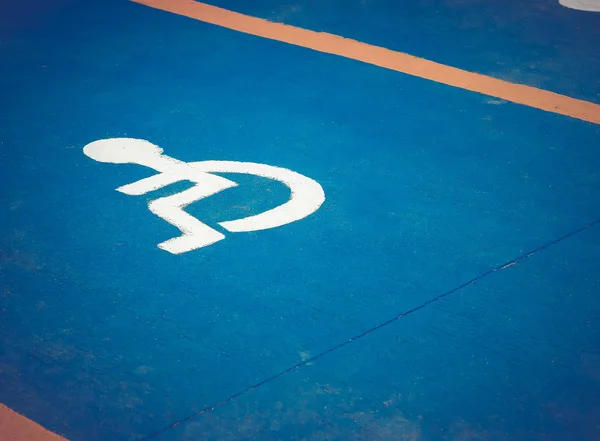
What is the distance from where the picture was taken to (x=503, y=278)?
12.8 feet

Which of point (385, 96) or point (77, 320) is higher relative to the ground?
point (385, 96)

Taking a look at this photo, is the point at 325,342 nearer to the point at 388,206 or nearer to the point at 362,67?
the point at 388,206

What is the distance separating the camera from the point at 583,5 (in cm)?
813

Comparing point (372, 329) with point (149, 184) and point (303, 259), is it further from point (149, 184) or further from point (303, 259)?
point (149, 184)

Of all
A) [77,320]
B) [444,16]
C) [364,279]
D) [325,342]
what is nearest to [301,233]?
[364,279]

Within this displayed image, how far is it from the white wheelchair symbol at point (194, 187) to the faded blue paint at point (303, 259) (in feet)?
0.26

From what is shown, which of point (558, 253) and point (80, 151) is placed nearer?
point (558, 253)

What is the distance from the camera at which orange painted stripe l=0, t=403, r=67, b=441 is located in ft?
9.88

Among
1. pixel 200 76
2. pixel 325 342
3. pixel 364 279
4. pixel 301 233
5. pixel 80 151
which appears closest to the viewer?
pixel 325 342

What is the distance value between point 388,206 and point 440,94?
72.2 inches

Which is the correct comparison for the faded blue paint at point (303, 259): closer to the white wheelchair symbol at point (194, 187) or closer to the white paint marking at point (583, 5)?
the white wheelchair symbol at point (194, 187)

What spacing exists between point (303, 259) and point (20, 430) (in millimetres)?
1663

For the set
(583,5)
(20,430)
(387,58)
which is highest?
(583,5)

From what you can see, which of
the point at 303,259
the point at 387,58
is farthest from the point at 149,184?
the point at 387,58
